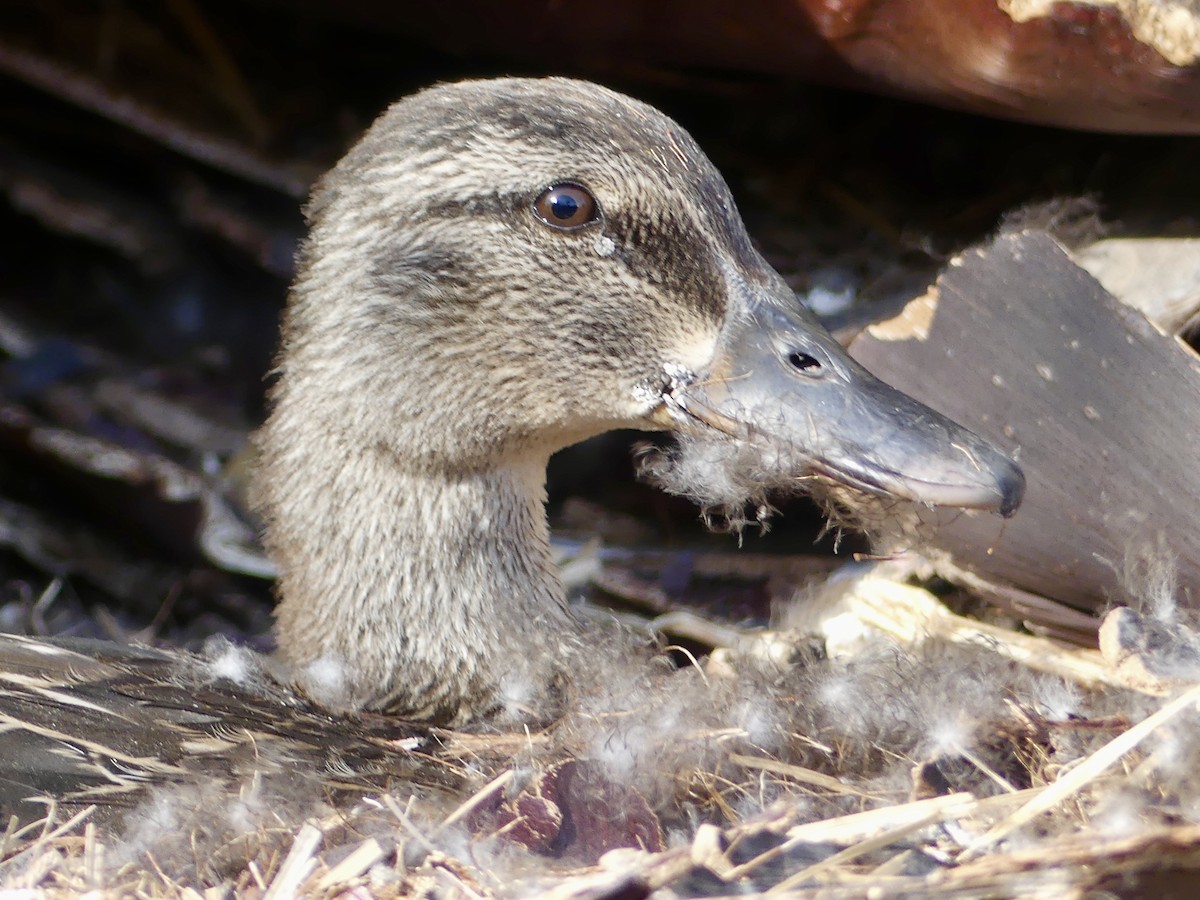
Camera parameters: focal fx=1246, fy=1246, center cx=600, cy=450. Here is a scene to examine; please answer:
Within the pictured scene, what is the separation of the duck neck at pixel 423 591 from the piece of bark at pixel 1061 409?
0.65m

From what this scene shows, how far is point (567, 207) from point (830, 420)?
0.47 metres

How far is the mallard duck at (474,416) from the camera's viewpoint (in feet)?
5.33

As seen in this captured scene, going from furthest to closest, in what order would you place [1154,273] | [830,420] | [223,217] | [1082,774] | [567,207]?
[223,217]
[1154,273]
[567,207]
[830,420]
[1082,774]

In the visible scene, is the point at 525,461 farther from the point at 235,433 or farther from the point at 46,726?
the point at 235,433

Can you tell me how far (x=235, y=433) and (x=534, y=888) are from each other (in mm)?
2307

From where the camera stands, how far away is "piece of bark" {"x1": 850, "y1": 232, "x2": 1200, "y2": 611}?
185cm

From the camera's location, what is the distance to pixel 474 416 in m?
1.82

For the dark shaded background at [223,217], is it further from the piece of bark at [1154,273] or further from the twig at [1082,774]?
the twig at [1082,774]

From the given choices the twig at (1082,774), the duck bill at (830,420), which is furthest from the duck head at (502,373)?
the twig at (1082,774)

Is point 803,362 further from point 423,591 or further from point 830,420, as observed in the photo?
point 423,591

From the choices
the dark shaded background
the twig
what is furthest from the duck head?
the dark shaded background

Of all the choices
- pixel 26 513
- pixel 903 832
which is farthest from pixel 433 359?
pixel 26 513

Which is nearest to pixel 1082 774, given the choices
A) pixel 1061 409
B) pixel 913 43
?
pixel 1061 409

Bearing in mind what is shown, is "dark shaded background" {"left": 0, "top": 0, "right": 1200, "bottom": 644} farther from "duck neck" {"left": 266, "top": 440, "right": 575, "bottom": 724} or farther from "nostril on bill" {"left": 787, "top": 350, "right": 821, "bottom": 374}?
"nostril on bill" {"left": 787, "top": 350, "right": 821, "bottom": 374}
